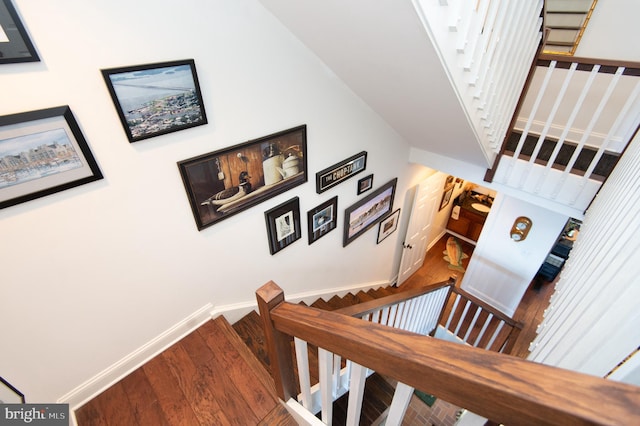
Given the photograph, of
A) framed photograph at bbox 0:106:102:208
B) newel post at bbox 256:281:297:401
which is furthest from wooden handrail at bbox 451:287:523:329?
framed photograph at bbox 0:106:102:208

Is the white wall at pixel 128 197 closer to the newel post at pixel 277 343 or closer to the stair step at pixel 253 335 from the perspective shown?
the stair step at pixel 253 335

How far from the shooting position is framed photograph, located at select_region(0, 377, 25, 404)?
128 centimetres

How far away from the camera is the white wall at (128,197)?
115 cm

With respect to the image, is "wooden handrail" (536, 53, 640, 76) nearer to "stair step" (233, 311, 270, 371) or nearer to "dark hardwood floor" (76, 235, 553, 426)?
"dark hardwood floor" (76, 235, 553, 426)

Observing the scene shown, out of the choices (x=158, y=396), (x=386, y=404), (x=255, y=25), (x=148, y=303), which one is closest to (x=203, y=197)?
(x=148, y=303)

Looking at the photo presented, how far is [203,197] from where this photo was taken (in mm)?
1728

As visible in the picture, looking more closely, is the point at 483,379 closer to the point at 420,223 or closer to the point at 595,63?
the point at 595,63

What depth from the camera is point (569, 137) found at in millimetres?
3076

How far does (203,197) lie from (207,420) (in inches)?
47.6

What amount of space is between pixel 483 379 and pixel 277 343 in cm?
69

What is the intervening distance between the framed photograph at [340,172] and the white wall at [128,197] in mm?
209

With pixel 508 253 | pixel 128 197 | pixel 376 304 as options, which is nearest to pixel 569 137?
pixel 508 253

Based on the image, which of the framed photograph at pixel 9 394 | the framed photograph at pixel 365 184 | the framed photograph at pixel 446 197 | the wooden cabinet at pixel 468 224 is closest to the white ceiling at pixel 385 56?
the framed photograph at pixel 365 184

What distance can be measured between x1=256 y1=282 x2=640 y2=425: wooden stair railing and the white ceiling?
127cm
